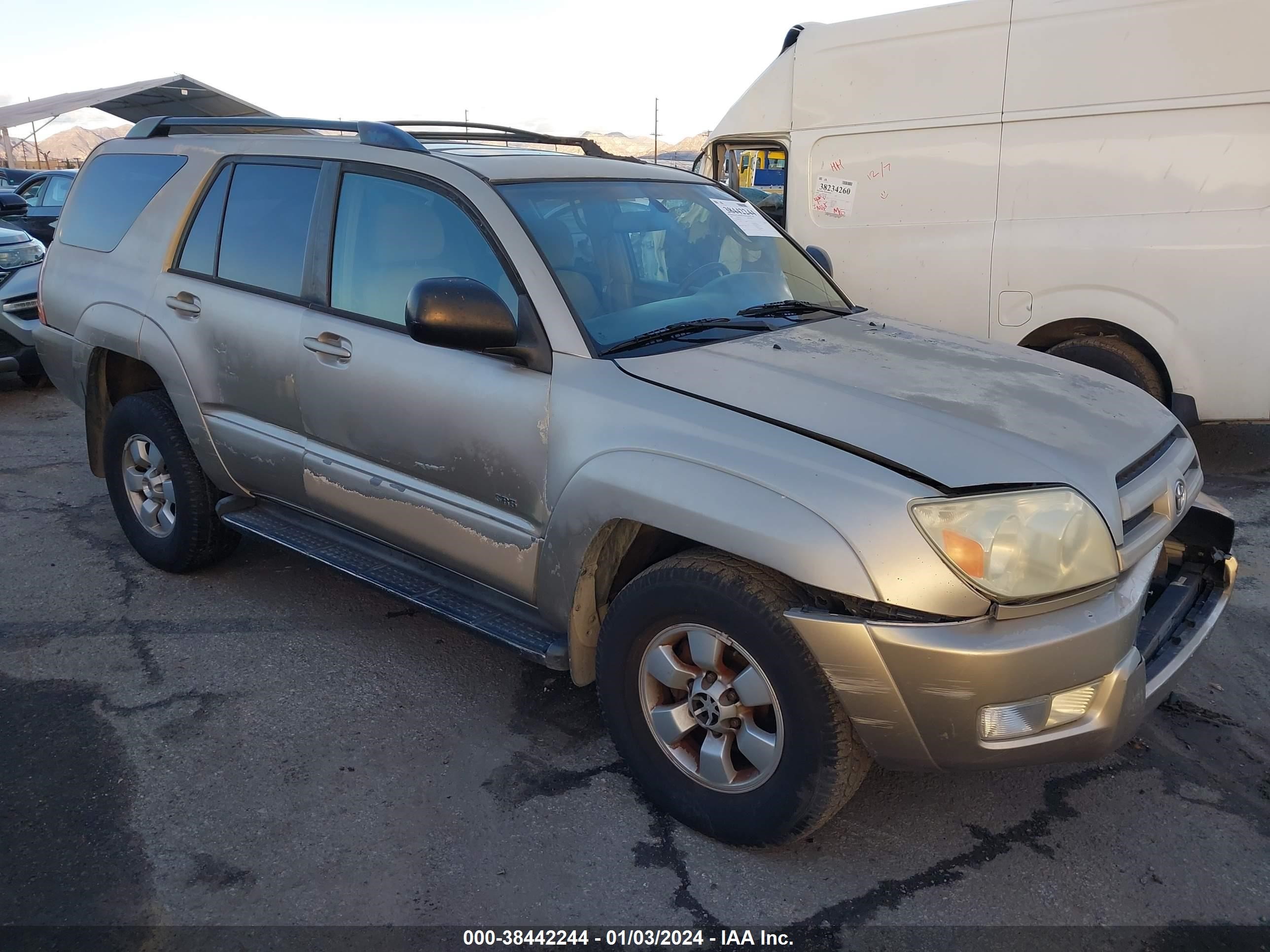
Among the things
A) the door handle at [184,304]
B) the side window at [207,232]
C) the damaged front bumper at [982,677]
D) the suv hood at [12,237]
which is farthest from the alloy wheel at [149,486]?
the suv hood at [12,237]

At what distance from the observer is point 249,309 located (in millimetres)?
3592

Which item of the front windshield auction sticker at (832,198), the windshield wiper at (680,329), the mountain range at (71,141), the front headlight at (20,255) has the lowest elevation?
the windshield wiper at (680,329)

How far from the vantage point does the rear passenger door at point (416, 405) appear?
9.36 ft

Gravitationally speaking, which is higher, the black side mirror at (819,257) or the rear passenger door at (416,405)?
the black side mirror at (819,257)

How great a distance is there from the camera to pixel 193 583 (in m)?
4.27

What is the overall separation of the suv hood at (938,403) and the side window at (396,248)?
0.67 metres

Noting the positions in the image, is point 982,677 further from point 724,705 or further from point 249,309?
point 249,309

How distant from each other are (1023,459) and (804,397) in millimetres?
559

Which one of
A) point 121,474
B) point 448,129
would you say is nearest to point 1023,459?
point 448,129

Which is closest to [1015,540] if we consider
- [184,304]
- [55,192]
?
[184,304]

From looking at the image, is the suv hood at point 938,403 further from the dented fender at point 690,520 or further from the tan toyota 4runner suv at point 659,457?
the dented fender at point 690,520

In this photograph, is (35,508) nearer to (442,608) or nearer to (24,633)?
(24,633)

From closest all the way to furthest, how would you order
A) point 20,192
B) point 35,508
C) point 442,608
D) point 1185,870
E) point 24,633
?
point 1185,870, point 442,608, point 24,633, point 35,508, point 20,192

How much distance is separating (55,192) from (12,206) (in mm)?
1665
